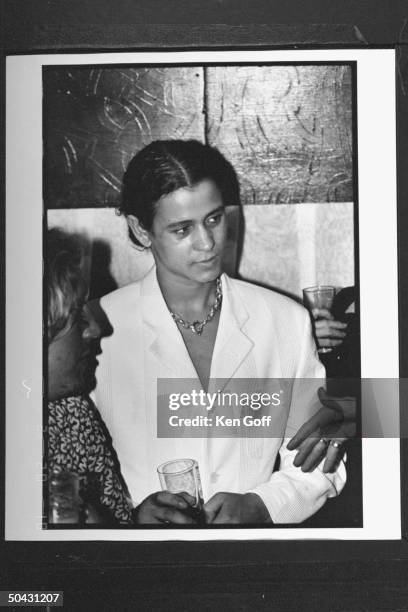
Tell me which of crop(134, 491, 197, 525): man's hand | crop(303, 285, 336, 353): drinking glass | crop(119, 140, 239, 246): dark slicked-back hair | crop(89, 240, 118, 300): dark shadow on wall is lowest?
crop(134, 491, 197, 525): man's hand

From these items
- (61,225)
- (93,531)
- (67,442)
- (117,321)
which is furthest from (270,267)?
(93,531)

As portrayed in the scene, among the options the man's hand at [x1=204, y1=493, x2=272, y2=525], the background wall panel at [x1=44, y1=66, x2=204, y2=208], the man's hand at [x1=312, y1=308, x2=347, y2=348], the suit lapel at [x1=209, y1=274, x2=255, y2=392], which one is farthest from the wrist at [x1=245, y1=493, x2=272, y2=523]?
the background wall panel at [x1=44, y1=66, x2=204, y2=208]

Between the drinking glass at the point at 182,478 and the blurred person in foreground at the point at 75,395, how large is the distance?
96 mm

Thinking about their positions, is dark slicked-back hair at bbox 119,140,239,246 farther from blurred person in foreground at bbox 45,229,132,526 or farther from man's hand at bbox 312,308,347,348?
man's hand at bbox 312,308,347,348

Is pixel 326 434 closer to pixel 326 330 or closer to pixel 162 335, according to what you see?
pixel 326 330

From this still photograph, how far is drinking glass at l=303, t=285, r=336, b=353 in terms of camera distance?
1.49 m

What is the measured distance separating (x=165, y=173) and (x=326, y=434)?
675 millimetres

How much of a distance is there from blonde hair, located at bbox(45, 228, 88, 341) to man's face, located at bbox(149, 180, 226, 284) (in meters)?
0.18

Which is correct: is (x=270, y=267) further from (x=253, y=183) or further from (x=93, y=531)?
(x=93, y=531)

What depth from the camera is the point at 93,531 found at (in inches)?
59.2

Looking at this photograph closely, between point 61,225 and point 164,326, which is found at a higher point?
point 61,225

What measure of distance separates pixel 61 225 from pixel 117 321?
25cm

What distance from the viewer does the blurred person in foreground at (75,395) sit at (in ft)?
4.90

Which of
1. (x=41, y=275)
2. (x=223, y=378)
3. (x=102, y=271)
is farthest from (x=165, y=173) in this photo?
(x=223, y=378)
